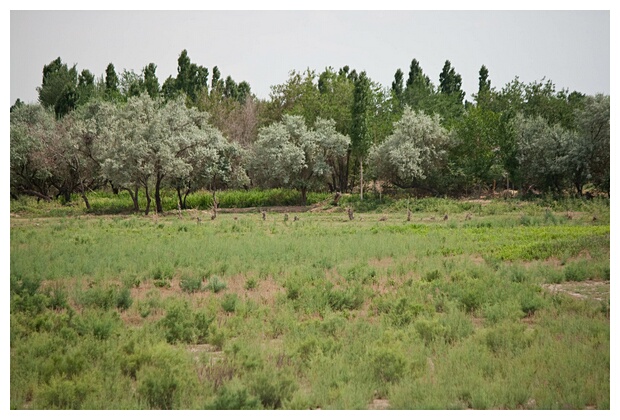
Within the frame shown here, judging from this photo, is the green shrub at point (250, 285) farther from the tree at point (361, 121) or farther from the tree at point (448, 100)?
the tree at point (448, 100)

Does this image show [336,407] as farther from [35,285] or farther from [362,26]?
[362,26]

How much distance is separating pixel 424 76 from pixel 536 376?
143 feet

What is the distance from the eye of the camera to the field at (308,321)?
19.2ft

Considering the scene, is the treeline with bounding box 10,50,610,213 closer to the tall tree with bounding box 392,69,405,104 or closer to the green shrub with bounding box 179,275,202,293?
the tall tree with bounding box 392,69,405,104

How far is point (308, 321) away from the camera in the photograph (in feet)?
25.7

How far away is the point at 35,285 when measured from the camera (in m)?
7.88

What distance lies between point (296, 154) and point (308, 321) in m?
24.3

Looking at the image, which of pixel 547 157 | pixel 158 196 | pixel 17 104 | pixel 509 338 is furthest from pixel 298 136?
pixel 509 338

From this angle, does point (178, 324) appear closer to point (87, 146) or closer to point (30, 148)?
point (30, 148)

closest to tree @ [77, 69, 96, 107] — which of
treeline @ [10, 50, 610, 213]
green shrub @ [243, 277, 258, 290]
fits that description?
treeline @ [10, 50, 610, 213]

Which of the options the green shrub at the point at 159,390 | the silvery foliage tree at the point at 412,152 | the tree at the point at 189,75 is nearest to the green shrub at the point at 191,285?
the tree at the point at 189,75

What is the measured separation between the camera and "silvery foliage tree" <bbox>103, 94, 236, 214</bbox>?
22781 mm

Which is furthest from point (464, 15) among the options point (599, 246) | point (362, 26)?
point (599, 246)

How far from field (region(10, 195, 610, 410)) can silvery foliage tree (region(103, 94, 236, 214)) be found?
34.3 ft
